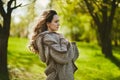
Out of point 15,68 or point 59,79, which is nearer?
point 59,79

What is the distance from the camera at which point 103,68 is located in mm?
19719

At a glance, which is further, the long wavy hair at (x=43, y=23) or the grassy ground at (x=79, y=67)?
the grassy ground at (x=79, y=67)

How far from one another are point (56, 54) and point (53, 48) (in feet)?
0.38

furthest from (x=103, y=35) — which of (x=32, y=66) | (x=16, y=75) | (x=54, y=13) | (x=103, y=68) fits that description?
(x=54, y=13)

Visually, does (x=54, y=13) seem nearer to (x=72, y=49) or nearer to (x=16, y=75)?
(x=72, y=49)

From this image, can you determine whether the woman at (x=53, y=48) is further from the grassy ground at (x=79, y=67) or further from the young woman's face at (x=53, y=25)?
the grassy ground at (x=79, y=67)

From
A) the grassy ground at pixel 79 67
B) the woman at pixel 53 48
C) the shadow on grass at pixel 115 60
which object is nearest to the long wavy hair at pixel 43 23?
the woman at pixel 53 48

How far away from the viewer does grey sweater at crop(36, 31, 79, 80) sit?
676 cm

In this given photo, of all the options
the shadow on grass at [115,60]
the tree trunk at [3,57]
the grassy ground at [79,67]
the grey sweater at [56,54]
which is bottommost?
the shadow on grass at [115,60]

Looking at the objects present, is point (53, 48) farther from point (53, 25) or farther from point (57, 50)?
point (53, 25)

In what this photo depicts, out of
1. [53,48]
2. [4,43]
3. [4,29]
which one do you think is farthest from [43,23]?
[4,43]

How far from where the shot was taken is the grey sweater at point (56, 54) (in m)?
6.76

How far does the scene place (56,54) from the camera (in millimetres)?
6785

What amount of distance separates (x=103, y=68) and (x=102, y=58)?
10.6 ft
